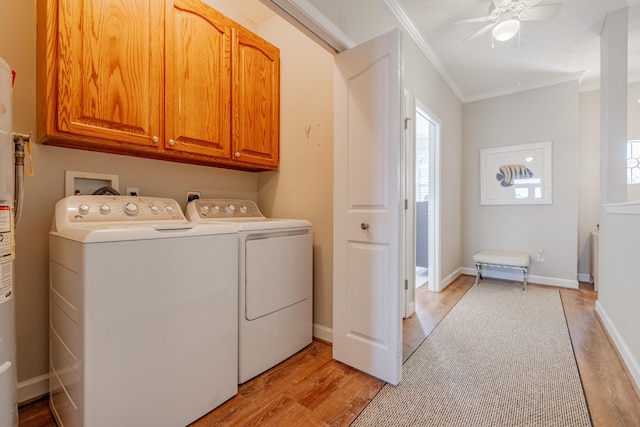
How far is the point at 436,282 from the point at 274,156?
243 centimetres

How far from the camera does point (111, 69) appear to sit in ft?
4.75

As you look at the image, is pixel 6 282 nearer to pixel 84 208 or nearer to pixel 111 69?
pixel 84 208

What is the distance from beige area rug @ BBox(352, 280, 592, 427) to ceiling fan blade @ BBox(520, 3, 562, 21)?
100 inches

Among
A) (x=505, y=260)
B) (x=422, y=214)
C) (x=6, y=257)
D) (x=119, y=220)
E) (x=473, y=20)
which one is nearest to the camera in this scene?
(x=6, y=257)

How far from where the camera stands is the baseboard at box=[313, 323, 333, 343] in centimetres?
208

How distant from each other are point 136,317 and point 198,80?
144 centimetres

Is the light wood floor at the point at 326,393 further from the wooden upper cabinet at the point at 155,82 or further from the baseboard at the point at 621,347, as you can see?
the wooden upper cabinet at the point at 155,82

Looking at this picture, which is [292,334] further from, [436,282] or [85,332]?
[436,282]

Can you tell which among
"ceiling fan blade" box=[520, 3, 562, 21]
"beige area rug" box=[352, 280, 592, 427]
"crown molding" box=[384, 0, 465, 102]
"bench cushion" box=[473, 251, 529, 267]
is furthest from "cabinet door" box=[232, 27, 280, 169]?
"bench cushion" box=[473, 251, 529, 267]

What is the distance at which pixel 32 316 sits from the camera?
1467 mm

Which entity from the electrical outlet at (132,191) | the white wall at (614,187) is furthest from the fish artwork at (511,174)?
the electrical outlet at (132,191)

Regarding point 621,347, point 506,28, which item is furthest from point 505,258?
point 506,28

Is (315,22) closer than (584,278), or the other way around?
(315,22)

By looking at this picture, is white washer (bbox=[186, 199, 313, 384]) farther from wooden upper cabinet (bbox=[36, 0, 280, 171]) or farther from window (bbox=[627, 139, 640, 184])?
window (bbox=[627, 139, 640, 184])
